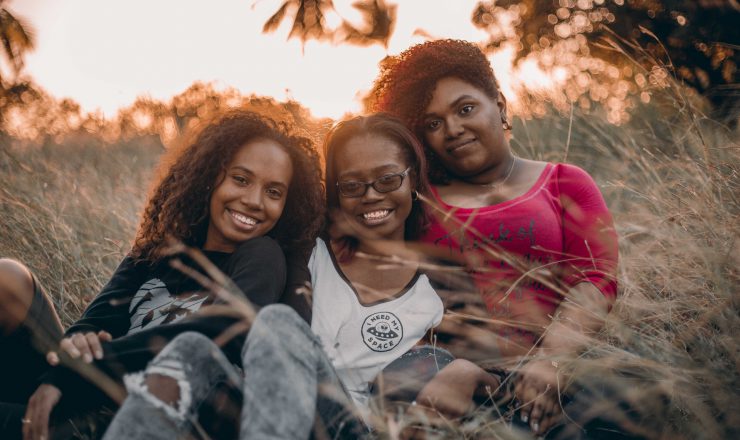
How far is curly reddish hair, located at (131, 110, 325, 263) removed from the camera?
2.33m

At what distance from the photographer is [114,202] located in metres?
4.46

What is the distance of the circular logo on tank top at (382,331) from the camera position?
204 cm

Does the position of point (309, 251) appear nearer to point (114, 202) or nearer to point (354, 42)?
point (354, 42)

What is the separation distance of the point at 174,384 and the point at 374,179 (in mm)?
1228

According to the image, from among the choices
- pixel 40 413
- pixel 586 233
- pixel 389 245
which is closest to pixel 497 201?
pixel 586 233

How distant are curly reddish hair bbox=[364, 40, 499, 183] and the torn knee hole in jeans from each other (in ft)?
→ 5.38

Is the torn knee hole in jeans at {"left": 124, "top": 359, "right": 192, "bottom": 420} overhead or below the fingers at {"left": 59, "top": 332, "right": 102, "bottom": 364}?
below

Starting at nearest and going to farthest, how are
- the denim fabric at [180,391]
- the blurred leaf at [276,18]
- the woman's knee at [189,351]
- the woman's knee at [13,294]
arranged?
1. the denim fabric at [180,391]
2. the woman's knee at [189,351]
3. the woman's knee at [13,294]
4. the blurred leaf at [276,18]

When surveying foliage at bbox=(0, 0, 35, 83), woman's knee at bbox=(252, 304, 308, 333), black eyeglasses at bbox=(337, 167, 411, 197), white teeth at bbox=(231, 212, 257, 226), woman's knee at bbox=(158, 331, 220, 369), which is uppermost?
foliage at bbox=(0, 0, 35, 83)

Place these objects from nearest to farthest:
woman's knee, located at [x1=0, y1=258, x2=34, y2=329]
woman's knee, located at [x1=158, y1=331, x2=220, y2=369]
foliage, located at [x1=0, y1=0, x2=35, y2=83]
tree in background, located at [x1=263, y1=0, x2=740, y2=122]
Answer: woman's knee, located at [x1=158, y1=331, x2=220, y2=369], woman's knee, located at [x1=0, y1=258, x2=34, y2=329], tree in background, located at [x1=263, y1=0, x2=740, y2=122], foliage, located at [x1=0, y1=0, x2=35, y2=83]

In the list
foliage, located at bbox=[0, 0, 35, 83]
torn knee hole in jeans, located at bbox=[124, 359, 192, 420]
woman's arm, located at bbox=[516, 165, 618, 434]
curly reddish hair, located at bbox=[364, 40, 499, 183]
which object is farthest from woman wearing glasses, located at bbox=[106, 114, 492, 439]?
foliage, located at bbox=[0, 0, 35, 83]

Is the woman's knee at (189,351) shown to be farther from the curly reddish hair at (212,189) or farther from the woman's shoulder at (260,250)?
the curly reddish hair at (212,189)

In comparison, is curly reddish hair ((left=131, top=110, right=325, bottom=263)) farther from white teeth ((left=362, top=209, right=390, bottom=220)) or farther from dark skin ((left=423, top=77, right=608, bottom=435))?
dark skin ((left=423, top=77, right=608, bottom=435))

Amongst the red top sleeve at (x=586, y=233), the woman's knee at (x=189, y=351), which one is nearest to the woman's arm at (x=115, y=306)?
the woman's knee at (x=189, y=351)
